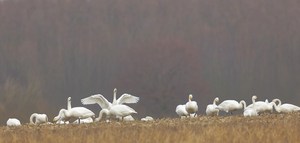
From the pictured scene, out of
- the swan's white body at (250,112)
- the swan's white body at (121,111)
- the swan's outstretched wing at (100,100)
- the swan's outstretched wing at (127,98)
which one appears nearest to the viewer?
the swan's white body at (121,111)

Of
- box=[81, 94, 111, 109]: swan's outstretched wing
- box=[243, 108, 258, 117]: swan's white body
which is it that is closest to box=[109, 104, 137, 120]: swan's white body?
box=[81, 94, 111, 109]: swan's outstretched wing

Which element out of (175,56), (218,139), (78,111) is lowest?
(218,139)

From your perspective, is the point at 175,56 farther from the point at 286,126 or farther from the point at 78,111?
the point at 286,126

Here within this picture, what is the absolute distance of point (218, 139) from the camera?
11.8 meters

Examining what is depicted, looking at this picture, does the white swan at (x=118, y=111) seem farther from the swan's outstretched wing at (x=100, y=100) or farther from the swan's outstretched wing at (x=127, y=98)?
the swan's outstretched wing at (x=127, y=98)

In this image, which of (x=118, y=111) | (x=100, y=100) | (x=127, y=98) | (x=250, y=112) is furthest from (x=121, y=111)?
(x=250, y=112)

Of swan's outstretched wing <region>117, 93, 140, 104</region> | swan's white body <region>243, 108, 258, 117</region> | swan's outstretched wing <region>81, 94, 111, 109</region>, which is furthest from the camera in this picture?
swan's outstretched wing <region>117, 93, 140, 104</region>

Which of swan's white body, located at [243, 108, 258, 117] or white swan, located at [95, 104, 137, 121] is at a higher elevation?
white swan, located at [95, 104, 137, 121]

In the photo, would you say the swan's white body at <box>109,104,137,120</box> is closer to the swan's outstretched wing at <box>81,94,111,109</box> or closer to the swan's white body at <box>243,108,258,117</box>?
the swan's outstretched wing at <box>81,94,111,109</box>

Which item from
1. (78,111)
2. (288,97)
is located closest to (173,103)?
(288,97)

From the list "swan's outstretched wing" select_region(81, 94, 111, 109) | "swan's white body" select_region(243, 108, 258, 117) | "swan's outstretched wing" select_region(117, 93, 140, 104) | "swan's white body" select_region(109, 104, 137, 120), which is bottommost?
"swan's white body" select_region(243, 108, 258, 117)

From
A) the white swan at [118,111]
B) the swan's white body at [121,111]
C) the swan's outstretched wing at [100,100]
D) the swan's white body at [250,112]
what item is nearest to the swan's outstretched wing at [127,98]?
the swan's outstretched wing at [100,100]

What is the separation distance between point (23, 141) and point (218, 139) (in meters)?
2.68

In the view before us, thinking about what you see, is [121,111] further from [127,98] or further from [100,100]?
[127,98]
